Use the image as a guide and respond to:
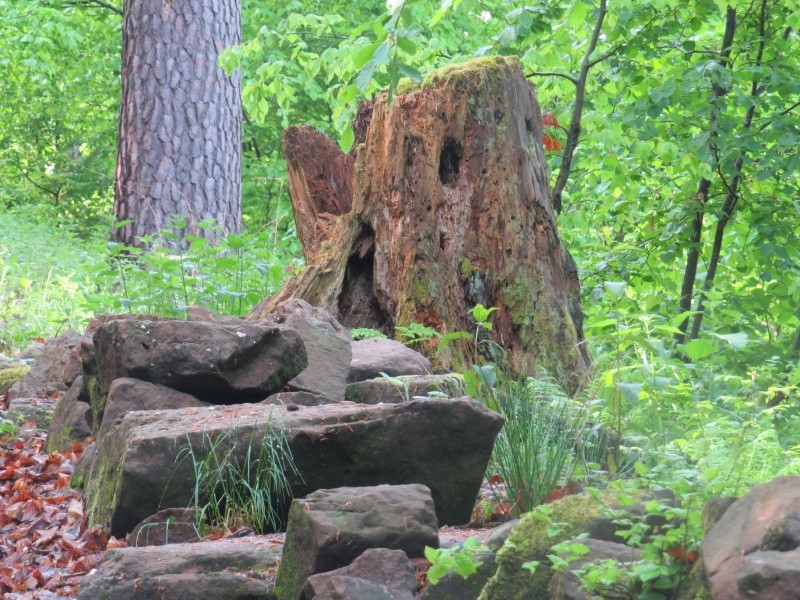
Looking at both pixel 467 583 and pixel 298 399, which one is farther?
pixel 298 399

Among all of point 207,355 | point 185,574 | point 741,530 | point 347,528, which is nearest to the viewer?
point 741,530

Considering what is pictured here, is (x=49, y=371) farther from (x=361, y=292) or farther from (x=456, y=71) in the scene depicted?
(x=456, y=71)

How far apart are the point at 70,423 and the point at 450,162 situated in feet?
8.75

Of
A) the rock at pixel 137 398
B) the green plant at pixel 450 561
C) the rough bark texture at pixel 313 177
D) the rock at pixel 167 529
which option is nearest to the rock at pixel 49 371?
the rough bark texture at pixel 313 177

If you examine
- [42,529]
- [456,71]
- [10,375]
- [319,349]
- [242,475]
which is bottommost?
[42,529]

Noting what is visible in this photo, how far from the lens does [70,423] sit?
17.4ft

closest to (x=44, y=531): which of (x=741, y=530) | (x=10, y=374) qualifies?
(x=741, y=530)

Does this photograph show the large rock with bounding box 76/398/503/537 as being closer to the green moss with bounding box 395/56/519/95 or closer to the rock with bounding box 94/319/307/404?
the rock with bounding box 94/319/307/404

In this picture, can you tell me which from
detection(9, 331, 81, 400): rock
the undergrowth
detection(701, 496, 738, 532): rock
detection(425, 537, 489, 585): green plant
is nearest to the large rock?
detection(425, 537, 489, 585): green plant

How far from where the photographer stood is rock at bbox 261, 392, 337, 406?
4319 millimetres

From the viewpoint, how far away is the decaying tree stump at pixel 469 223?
5.85m

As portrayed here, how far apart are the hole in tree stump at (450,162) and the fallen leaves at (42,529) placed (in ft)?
8.56

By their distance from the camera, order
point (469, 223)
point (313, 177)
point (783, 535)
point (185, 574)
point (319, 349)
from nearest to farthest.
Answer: point (783, 535) → point (185, 574) → point (319, 349) → point (469, 223) → point (313, 177)

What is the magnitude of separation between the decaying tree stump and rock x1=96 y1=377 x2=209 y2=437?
5.77 feet
